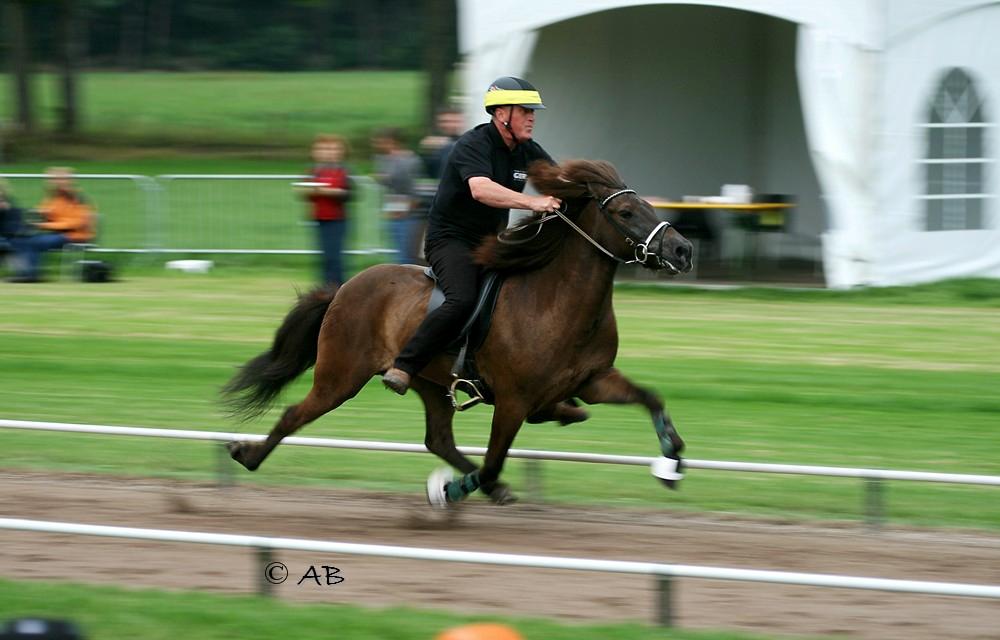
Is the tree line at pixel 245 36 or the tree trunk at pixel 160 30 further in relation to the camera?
the tree trunk at pixel 160 30

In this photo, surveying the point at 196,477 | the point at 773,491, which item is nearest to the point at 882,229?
the point at 773,491

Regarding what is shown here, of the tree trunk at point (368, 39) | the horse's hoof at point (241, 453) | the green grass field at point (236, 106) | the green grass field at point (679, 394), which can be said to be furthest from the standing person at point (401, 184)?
the tree trunk at point (368, 39)

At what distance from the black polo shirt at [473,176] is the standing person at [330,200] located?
7857 millimetres

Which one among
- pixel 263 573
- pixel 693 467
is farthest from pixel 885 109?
pixel 263 573

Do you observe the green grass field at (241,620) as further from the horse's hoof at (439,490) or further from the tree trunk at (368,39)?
the tree trunk at (368,39)

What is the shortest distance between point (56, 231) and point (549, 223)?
1218cm

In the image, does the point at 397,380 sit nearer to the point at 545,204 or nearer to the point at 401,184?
the point at 545,204

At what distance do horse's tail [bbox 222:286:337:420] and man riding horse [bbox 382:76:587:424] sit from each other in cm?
86

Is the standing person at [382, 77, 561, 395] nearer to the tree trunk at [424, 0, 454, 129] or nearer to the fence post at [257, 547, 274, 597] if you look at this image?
the fence post at [257, 547, 274, 597]

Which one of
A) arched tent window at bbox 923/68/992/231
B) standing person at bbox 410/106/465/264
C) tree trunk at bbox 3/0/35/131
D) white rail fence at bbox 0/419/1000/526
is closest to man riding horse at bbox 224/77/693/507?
white rail fence at bbox 0/419/1000/526

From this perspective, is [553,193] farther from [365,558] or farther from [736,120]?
[736,120]

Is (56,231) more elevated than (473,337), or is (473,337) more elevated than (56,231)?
(56,231)

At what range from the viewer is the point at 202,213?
19297mm

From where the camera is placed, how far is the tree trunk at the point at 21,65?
3437cm
